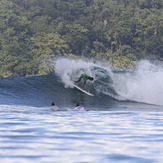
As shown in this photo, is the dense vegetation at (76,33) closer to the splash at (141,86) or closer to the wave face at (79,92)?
the wave face at (79,92)

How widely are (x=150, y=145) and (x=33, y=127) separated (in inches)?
129

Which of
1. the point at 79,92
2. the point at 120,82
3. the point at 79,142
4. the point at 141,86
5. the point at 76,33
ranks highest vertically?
the point at 76,33

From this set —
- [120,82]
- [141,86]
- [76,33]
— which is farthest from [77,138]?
[76,33]

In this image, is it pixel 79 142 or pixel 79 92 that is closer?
pixel 79 142

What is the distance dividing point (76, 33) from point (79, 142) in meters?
66.7

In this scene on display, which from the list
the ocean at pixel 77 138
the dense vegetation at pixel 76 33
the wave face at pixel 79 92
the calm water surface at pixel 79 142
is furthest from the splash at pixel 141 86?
the dense vegetation at pixel 76 33

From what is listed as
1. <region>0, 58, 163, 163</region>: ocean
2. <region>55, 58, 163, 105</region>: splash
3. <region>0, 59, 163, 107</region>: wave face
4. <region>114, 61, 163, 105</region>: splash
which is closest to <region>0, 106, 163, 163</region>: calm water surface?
<region>0, 58, 163, 163</region>: ocean

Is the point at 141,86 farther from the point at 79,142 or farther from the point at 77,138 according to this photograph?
the point at 79,142

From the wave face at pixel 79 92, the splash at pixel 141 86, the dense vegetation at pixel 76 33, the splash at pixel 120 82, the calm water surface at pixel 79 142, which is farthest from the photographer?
the dense vegetation at pixel 76 33

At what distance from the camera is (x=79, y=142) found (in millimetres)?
8289

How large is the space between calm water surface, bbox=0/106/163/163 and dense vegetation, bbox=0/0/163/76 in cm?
4911

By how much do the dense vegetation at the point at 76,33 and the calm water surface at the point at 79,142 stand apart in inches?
1933

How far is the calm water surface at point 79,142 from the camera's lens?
6.90m

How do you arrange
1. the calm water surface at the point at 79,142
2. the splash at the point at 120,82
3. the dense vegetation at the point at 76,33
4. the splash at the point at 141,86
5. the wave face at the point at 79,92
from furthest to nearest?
the dense vegetation at the point at 76,33, the splash at the point at 120,82, the splash at the point at 141,86, the wave face at the point at 79,92, the calm water surface at the point at 79,142
